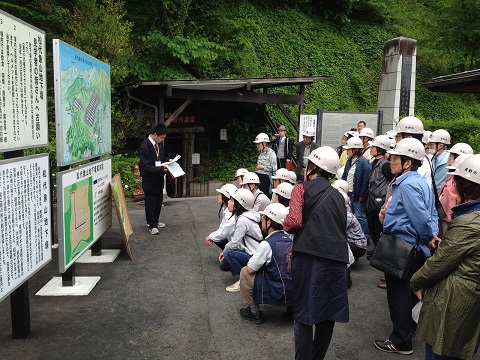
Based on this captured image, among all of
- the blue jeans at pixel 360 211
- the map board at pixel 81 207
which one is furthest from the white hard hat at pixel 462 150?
the map board at pixel 81 207

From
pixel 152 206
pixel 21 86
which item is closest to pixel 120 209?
pixel 152 206

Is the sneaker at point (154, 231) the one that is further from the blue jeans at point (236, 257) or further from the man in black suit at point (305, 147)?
the man in black suit at point (305, 147)

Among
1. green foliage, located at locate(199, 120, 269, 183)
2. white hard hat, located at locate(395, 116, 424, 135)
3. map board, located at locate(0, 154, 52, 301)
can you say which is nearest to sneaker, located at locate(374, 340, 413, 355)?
white hard hat, located at locate(395, 116, 424, 135)

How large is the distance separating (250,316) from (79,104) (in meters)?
3.53

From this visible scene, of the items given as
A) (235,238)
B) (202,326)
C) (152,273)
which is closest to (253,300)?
(202,326)

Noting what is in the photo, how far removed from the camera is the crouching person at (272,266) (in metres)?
4.67

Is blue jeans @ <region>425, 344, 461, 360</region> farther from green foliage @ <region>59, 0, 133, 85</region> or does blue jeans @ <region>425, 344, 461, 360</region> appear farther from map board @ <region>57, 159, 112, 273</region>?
green foliage @ <region>59, 0, 133, 85</region>

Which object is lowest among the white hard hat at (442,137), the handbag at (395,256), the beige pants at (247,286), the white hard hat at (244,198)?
the beige pants at (247,286)

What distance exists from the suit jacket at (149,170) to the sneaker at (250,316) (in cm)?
372

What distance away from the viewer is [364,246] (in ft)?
20.9

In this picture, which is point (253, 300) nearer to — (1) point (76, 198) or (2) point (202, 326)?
(2) point (202, 326)

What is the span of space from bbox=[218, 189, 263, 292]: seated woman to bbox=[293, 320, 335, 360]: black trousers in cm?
210

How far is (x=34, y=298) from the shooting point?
543 cm

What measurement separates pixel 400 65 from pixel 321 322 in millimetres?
13294
